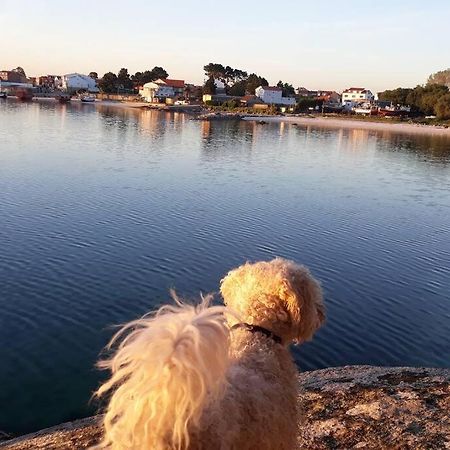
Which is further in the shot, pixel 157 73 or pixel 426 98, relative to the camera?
pixel 157 73

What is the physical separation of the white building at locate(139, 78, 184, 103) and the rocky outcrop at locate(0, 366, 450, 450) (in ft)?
547

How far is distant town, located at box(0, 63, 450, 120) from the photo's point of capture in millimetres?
140500

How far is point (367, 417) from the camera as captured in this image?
6602 millimetres

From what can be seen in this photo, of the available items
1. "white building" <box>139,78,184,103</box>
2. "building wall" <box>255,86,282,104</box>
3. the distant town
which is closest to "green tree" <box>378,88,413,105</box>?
the distant town

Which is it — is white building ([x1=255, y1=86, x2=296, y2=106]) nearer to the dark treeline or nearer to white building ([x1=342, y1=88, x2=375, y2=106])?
white building ([x1=342, y1=88, x2=375, y2=106])

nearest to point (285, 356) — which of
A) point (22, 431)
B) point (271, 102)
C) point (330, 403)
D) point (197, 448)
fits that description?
point (197, 448)

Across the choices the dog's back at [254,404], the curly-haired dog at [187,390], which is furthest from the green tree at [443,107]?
the curly-haired dog at [187,390]

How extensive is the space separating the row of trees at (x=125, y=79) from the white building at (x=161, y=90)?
9.79 m

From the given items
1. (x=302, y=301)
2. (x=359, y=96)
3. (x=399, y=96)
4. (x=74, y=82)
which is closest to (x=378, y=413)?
(x=302, y=301)

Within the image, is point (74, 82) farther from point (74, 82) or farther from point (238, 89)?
point (238, 89)

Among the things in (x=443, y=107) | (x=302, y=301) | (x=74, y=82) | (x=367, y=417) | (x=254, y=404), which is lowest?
(x=367, y=417)

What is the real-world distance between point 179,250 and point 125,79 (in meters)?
180

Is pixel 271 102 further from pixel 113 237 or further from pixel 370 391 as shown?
pixel 370 391

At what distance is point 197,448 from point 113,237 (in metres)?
16.9
